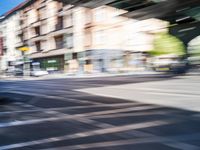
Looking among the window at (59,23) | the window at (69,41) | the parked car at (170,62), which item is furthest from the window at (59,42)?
the parked car at (170,62)

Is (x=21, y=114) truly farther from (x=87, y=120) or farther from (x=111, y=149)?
(x=111, y=149)

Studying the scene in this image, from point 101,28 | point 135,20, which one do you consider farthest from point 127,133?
point 101,28

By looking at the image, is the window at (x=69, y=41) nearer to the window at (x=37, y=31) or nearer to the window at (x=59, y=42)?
the window at (x=59, y=42)

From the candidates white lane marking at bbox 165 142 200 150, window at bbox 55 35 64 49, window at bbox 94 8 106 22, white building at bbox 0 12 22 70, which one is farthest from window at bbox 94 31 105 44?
white lane marking at bbox 165 142 200 150

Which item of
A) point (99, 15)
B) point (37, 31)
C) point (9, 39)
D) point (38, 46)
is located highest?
point (99, 15)

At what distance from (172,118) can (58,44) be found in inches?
1530

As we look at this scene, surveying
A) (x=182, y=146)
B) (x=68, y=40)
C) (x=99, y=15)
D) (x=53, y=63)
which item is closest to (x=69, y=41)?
(x=68, y=40)

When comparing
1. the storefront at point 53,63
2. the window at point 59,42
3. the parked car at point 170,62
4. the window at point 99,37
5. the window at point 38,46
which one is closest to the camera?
the parked car at point 170,62

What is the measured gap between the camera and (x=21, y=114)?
7.11m

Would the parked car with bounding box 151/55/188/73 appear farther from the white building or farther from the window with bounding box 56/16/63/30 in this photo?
the white building

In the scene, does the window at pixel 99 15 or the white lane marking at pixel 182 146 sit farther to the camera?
the window at pixel 99 15

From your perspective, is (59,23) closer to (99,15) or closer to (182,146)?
(99,15)

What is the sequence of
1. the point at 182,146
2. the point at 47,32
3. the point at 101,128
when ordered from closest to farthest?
the point at 182,146 < the point at 101,128 < the point at 47,32

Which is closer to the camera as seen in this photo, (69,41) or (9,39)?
(69,41)
